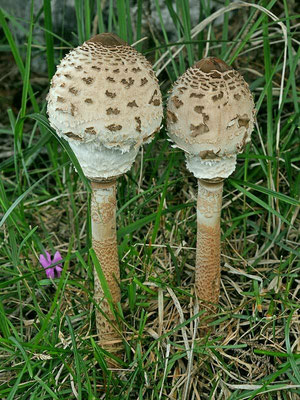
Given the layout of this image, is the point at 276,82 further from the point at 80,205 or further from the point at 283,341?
the point at 283,341

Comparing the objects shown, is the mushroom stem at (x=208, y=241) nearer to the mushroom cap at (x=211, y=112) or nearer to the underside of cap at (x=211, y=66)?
the mushroom cap at (x=211, y=112)

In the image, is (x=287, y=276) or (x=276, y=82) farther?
(x=276, y=82)

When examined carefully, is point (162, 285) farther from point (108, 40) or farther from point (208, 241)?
point (108, 40)

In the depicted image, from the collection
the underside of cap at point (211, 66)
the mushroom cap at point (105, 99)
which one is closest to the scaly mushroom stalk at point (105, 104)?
the mushroom cap at point (105, 99)

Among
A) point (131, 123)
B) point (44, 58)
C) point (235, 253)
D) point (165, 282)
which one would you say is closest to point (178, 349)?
point (165, 282)

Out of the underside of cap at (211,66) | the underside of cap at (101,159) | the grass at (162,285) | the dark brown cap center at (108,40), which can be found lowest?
the grass at (162,285)

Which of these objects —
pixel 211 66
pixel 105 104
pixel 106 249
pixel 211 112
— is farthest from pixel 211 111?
pixel 106 249
